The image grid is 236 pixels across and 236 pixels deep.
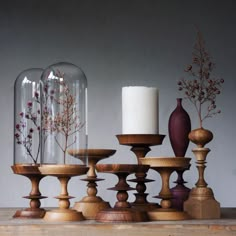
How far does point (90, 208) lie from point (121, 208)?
10 centimetres

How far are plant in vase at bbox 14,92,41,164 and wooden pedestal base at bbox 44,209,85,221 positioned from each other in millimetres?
197

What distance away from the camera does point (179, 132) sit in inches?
54.3

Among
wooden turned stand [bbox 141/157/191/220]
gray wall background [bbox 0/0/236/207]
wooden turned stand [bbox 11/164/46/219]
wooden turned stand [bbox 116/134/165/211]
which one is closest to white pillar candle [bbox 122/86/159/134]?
wooden turned stand [bbox 116/134/165/211]

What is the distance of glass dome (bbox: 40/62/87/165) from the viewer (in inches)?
49.6

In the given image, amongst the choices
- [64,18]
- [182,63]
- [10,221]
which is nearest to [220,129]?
[182,63]

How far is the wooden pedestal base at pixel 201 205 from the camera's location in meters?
1.28

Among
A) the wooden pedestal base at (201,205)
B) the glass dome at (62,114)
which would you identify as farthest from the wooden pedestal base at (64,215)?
the wooden pedestal base at (201,205)

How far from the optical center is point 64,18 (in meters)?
2.51

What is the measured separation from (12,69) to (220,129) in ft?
2.93

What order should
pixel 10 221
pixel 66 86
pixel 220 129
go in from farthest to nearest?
pixel 220 129, pixel 66 86, pixel 10 221

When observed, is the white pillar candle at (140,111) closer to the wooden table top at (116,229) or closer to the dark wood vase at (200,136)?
the dark wood vase at (200,136)

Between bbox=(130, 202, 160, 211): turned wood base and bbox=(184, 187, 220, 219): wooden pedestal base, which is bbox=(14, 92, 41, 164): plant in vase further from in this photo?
bbox=(184, 187, 220, 219): wooden pedestal base

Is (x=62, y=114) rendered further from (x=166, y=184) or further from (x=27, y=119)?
(x=166, y=184)

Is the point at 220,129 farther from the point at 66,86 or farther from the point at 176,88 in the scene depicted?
the point at 66,86
